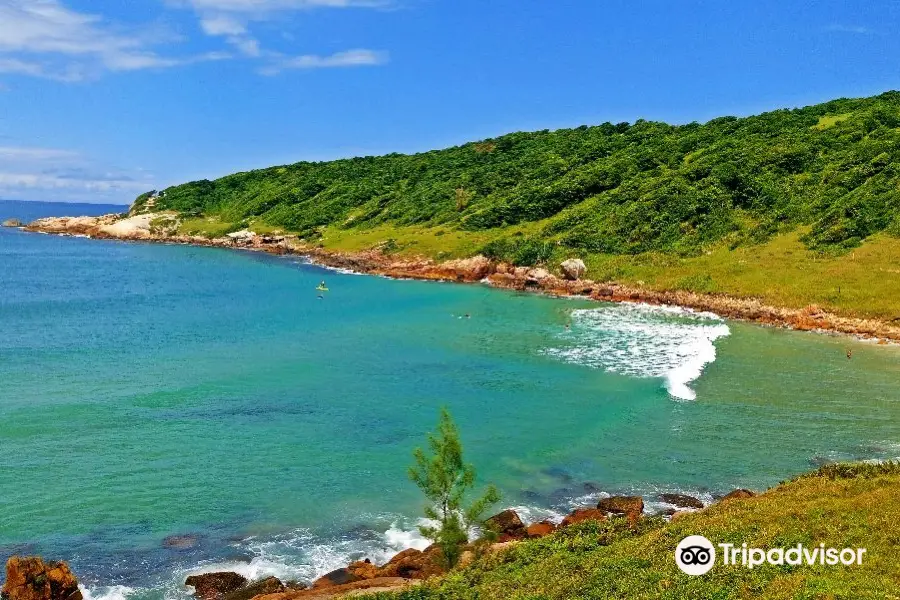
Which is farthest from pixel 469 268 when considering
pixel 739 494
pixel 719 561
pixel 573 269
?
pixel 719 561

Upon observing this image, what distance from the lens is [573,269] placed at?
85375 millimetres

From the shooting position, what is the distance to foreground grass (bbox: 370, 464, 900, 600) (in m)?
14.4

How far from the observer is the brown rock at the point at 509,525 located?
2419cm

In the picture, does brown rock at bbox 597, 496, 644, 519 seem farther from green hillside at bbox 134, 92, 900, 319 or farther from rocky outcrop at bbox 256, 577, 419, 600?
green hillside at bbox 134, 92, 900, 319

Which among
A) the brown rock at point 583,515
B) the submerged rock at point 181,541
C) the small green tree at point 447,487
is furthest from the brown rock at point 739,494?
the submerged rock at point 181,541

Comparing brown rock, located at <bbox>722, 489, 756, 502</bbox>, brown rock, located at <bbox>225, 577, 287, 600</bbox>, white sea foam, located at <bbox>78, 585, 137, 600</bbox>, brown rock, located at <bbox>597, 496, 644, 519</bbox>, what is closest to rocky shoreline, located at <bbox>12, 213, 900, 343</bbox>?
brown rock, located at <bbox>722, 489, 756, 502</bbox>

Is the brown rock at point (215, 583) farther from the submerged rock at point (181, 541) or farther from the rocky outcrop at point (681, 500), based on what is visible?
the rocky outcrop at point (681, 500)

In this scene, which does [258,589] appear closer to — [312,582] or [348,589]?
[312,582]

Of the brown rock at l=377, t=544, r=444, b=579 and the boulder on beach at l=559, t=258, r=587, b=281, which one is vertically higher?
the boulder on beach at l=559, t=258, r=587, b=281

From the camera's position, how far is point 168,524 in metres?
Result: 25.4

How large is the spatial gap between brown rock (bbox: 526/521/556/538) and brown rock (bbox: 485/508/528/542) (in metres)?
0.23

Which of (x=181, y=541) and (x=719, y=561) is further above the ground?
(x=719, y=561)

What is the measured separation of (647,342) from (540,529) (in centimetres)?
3400

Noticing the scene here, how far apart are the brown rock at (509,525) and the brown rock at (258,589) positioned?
7.57 metres
